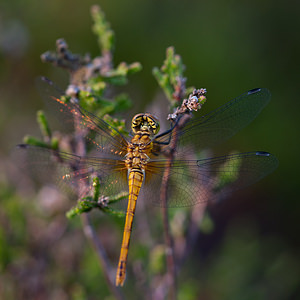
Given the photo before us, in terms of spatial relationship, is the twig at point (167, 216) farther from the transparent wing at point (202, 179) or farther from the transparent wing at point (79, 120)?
the transparent wing at point (79, 120)

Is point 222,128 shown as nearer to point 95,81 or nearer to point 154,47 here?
point 95,81

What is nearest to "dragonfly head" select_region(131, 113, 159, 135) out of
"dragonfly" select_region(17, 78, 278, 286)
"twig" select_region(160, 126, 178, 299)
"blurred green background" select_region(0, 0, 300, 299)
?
"dragonfly" select_region(17, 78, 278, 286)

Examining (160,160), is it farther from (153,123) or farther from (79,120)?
(79,120)

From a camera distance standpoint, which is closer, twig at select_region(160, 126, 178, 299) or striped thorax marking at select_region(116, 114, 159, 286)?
twig at select_region(160, 126, 178, 299)

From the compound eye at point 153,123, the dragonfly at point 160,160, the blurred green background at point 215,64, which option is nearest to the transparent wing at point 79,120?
the dragonfly at point 160,160

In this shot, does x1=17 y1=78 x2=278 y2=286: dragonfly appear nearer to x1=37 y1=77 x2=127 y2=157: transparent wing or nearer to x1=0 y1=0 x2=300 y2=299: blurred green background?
x1=37 y1=77 x2=127 y2=157: transparent wing

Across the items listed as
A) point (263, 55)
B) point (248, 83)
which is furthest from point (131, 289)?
point (263, 55)
